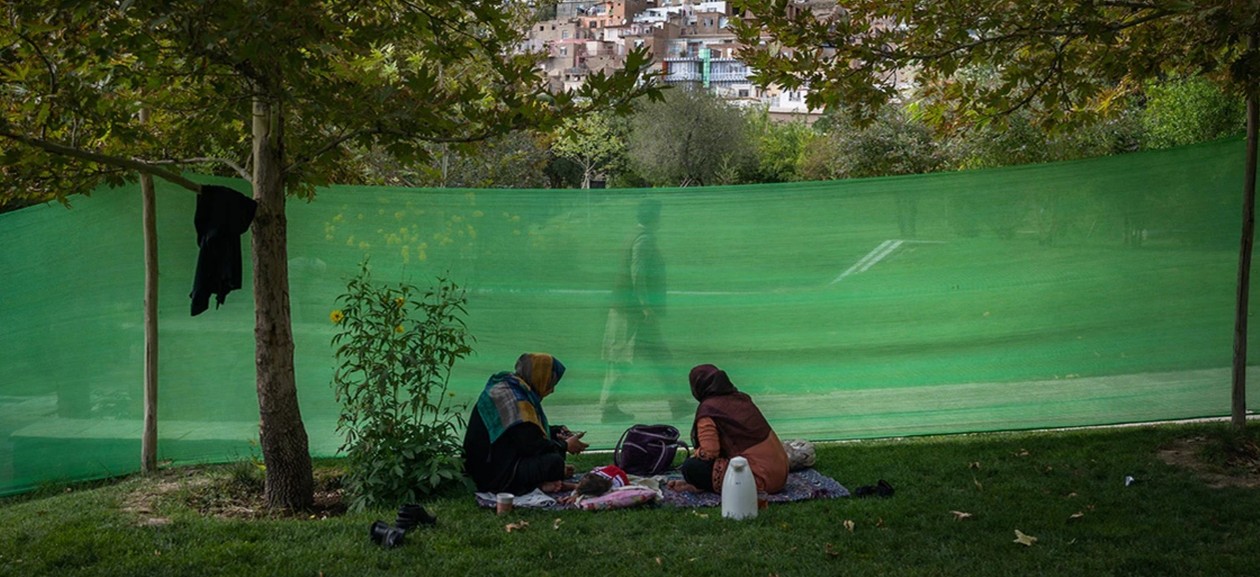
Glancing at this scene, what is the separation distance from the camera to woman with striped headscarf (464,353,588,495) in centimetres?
618

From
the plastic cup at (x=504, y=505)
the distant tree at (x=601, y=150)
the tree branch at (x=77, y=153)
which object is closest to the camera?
the tree branch at (x=77, y=153)

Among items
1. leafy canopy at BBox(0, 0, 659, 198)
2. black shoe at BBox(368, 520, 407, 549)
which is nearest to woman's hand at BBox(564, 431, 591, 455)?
black shoe at BBox(368, 520, 407, 549)

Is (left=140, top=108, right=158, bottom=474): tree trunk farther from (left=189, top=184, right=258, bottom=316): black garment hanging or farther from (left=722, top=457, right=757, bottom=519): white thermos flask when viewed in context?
(left=722, top=457, right=757, bottom=519): white thermos flask

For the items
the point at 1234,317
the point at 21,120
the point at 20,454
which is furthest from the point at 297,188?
the point at 1234,317

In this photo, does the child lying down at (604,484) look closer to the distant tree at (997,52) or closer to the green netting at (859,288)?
the green netting at (859,288)

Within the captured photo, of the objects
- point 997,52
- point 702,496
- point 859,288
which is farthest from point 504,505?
point 997,52

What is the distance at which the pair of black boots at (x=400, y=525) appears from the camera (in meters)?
5.17

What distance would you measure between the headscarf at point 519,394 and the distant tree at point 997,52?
2.01 metres

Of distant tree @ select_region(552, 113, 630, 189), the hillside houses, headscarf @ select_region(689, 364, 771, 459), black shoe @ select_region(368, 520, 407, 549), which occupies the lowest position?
black shoe @ select_region(368, 520, 407, 549)

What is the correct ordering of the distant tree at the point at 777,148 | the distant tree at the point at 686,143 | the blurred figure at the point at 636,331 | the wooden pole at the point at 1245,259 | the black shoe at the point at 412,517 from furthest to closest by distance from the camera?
the distant tree at the point at 777,148 < the distant tree at the point at 686,143 < the blurred figure at the point at 636,331 < the wooden pole at the point at 1245,259 < the black shoe at the point at 412,517

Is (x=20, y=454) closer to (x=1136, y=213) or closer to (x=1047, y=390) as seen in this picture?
(x=1047, y=390)

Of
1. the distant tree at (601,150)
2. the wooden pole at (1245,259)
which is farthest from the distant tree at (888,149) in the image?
A: the wooden pole at (1245,259)

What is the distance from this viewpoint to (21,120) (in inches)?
243

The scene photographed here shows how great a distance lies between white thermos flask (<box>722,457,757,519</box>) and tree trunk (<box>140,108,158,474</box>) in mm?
3417
